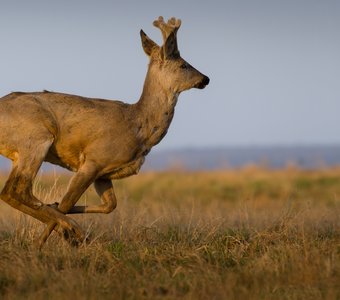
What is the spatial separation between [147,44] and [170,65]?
0.40m

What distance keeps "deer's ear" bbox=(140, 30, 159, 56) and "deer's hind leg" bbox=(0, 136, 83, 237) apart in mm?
1916

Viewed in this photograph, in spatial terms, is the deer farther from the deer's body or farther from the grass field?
the grass field

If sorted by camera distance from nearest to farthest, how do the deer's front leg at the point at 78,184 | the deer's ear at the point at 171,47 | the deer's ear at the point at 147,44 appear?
the deer's front leg at the point at 78,184
the deer's ear at the point at 171,47
the deer's ear at the point at 147,44

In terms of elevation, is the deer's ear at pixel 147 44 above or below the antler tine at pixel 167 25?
below

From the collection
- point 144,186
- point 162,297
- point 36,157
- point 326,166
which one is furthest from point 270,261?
point 326,166

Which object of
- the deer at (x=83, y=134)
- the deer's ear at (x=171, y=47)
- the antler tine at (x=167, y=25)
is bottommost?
the deer at (x=83, y=134)

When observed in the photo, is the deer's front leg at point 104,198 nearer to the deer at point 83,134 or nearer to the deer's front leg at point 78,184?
the deer at point 83,134

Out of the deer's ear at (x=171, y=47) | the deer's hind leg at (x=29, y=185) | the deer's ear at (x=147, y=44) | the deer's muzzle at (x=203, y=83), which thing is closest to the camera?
the deer's hind leg at (x=29, y=185)

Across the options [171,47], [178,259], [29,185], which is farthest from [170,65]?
[178,259]

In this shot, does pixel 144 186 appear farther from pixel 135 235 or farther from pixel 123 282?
pixel 123 282

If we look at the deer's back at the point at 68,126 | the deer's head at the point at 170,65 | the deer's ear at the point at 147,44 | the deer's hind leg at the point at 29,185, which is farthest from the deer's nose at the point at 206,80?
the deer's hind leg at the point at 29,185

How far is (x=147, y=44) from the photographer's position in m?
10.2

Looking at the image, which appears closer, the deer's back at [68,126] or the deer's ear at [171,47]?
the deer's back at [68,126]

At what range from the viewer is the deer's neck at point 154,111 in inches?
385
